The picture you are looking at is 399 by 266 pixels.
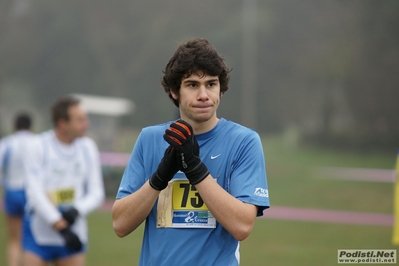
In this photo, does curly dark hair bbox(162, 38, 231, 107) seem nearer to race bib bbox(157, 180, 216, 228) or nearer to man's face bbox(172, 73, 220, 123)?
man's face bbox(172, 73, 220, 123)

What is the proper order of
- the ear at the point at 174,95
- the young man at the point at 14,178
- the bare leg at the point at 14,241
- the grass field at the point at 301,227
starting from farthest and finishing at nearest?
the grass field at the point at 301,227 → the young man at the point at 14,178 → the bare leg at the point at 14,241 → the ear at the point at 174,95

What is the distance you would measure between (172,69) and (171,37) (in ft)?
83.1

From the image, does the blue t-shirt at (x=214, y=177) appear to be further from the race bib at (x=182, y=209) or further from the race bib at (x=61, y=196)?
Answer: the race bib at (x=61, y=196)

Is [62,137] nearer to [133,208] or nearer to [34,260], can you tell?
[34,260]

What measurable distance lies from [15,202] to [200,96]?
7.00 meters

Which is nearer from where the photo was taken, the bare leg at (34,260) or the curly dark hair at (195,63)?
the curly dark hair at (195,63)

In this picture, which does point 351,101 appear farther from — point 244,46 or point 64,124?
point 64,124

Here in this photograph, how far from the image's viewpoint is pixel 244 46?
27359 millimetres

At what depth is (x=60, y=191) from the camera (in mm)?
6035

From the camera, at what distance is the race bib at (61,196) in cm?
599

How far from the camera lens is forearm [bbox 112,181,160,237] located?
3.03m

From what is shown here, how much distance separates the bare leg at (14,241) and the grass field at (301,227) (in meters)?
0.87

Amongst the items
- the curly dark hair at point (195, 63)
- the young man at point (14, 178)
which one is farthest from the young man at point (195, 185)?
the young man at point (14, 178)

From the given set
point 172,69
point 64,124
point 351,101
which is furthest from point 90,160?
point 351,101
